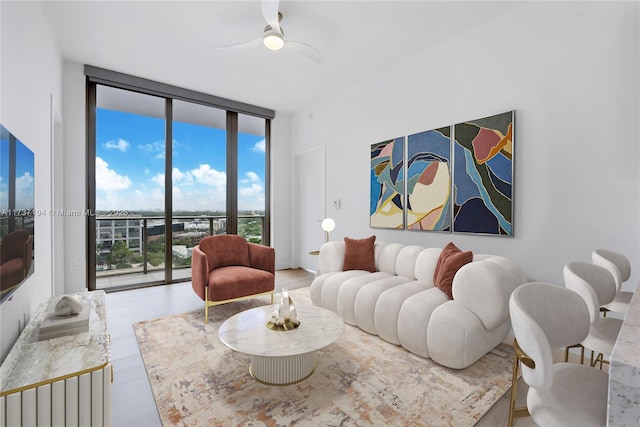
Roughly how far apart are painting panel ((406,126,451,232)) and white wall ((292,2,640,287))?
13cm

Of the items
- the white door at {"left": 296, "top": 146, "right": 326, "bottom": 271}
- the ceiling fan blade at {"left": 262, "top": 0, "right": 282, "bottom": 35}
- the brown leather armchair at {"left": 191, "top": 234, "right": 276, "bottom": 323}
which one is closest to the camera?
the ceiling fan blade at {"left": 262, "top": 0, "right": 282, "bottom": 35}

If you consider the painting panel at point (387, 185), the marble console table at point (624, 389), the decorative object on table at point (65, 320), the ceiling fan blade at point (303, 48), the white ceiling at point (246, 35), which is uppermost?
the white ceiling at point (246, 35)

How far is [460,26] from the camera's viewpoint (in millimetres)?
2908

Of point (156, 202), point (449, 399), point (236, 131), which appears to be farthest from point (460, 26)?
point (156, 202)

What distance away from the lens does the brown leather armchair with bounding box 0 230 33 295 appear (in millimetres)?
1383

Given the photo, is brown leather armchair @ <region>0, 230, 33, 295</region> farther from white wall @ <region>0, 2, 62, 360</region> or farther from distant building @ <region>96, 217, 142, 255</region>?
distant building @ <region>96, 217, 142, 255</region>

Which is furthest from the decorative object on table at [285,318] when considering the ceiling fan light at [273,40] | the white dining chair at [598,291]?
the ceiling fan light at [273,40]

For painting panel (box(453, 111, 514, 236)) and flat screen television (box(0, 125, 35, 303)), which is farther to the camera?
painting panel (box(453, 111, 514, 236))

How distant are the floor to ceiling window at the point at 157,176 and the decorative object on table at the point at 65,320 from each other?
256cm

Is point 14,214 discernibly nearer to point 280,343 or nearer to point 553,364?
point 280,343

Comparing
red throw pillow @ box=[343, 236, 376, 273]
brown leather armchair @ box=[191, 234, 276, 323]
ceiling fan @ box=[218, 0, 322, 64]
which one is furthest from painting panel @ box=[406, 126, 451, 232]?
brown leather armchair @ box=[191, 234, 276, 323]

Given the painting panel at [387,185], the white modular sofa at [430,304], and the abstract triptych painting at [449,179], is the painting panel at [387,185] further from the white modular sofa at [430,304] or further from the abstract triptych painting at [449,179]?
the white modular sofa at [430,304]

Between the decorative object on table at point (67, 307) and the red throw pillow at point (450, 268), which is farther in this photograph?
the red throw pillow at point (450, 268)

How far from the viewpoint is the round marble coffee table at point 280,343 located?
177 centimetres
